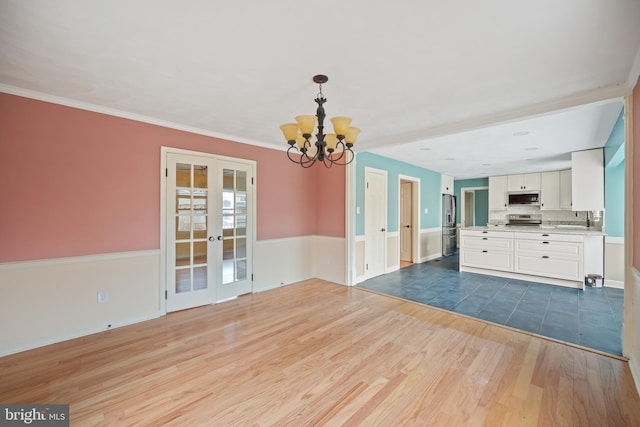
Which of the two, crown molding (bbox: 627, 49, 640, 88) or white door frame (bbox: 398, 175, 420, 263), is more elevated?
crown molding (bbox: 627, 49, 640, 88)

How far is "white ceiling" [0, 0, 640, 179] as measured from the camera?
4.89ft

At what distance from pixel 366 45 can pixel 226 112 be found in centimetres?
183

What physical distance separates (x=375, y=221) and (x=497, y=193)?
14.5 feet

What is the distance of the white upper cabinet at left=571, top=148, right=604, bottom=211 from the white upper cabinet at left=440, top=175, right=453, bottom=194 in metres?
2.93

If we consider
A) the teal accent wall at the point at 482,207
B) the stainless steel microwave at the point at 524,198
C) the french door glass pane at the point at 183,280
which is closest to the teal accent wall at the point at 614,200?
the stainless steel microwave at the point at 524,198

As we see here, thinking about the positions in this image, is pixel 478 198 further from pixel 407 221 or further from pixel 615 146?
pixel 615 146

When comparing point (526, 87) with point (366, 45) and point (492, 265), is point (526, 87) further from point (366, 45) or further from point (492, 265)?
point (492, 265)

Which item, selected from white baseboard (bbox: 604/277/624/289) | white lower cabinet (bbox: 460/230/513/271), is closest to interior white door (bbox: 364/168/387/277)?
white lower cabinet (bbox: 460/230/513/271)

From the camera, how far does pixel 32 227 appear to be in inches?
99.3

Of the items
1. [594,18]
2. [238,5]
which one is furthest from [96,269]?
[594,18]

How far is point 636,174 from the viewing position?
2137 mm

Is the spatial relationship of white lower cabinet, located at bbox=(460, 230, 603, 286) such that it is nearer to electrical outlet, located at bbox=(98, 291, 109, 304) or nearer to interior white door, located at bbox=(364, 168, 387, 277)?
interior white door, located at bbox=(364, 168, 387, 277)

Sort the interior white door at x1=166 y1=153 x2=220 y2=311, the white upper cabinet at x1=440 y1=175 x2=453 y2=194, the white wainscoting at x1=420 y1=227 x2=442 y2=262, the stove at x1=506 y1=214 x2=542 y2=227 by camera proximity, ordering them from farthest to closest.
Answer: the white upper cabinet at x1=440 y1=175 x2=453 y2=194
the stove at x1=506 y1=214 x2=542 y2=227
the white wainscoting at x1=420 y1=227 x2=442 y2=262
the interior white door at x1=166 y1=153 x2=220 y2=311

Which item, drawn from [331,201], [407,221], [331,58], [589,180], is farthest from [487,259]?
[331,58]
